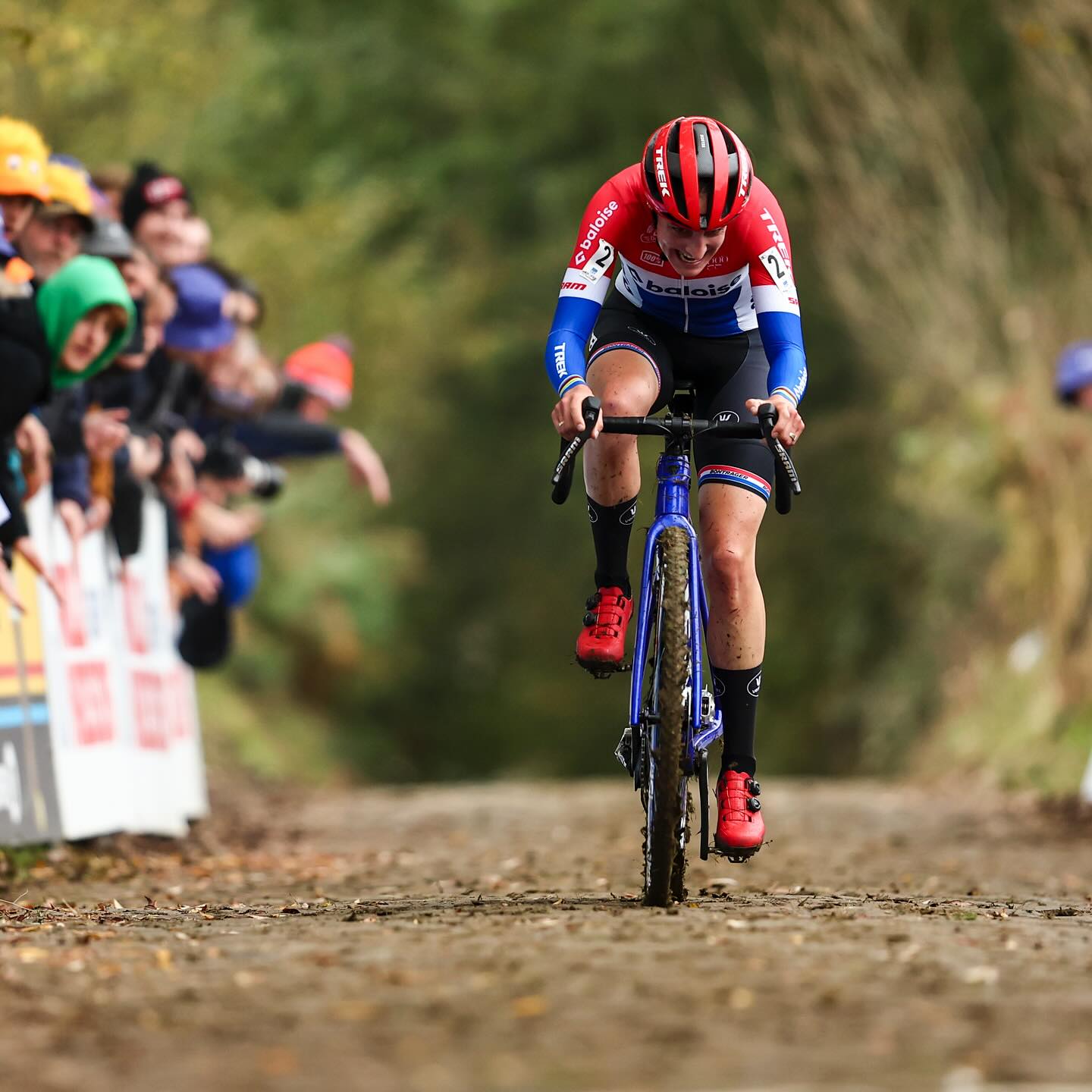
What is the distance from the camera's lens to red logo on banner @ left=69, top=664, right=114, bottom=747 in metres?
10.8

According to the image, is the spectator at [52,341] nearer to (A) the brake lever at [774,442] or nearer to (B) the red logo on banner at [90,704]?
(B) the red logo on banner at [90,704]

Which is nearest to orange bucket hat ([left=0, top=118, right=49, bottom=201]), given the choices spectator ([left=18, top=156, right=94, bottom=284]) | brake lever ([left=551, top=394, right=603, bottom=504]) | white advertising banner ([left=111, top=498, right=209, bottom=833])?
spectator ([left=18, top=156, right=94, bottom=284])

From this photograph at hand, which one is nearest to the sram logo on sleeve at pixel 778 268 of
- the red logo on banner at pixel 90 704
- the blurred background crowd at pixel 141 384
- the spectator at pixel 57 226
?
the blurred background crowd at pixel 141 384

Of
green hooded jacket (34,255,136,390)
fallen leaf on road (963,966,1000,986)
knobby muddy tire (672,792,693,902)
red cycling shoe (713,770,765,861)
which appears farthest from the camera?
Result: green hooded jacket (34,255,136,390)

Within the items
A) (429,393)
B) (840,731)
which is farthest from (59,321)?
(429,393)

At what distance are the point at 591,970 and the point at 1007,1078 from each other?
1402mm

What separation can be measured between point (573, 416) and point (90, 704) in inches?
186

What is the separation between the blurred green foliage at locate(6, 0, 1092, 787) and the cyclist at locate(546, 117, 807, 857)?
3.72 metres

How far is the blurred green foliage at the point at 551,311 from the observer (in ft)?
67.8

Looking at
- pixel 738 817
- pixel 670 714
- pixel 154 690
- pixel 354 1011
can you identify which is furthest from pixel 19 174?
pixel 354 1011

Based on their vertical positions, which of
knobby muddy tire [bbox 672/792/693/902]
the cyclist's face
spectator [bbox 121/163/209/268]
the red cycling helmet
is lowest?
knobby muddy tire [bbox 672/792/693/902]

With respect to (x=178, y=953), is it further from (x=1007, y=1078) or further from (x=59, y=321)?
(x=59, y=321)

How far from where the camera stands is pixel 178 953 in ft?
21.0

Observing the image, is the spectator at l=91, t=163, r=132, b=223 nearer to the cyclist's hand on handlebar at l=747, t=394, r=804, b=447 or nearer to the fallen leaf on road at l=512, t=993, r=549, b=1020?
the cyclist's hand on handlebar at l=747, t=394, r=804, b=447
